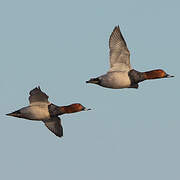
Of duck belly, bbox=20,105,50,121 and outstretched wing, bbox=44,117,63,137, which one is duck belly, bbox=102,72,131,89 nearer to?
duck belly, bbox=20,105,50,121

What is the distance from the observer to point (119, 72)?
44.5 meters

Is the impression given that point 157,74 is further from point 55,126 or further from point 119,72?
point 55,126

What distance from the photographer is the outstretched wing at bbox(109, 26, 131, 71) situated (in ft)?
146

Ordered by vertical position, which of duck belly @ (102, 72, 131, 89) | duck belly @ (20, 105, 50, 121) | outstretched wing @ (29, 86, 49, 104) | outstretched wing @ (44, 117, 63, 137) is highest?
duck belly @ (102, 72, 131, 89)

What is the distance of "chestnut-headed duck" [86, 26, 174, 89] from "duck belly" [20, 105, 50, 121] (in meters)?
2.59

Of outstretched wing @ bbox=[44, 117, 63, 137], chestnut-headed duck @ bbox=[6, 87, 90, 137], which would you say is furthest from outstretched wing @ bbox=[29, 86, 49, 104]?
outstretched wing @ bbox=[44, 117, 63, 137]

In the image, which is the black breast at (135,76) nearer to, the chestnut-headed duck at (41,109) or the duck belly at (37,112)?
the chestnut-headed duck at (41,109)

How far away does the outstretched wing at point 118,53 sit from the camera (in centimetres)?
4462

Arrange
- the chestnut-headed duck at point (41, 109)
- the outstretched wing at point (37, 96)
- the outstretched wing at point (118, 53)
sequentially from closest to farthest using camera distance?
1. the outstretched wing at point (37, 96)
2. the chestnut-headed duck at point (41, 109)
3. the outstretched wing at point (118, 53)

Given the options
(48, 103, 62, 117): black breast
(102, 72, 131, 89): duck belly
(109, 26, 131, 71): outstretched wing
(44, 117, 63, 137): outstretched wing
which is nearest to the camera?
(102, 72, 131, 89): duck belly

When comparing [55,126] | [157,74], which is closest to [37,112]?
[55,126]

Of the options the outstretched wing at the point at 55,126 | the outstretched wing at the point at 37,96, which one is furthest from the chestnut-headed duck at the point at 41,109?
the outstretched wing at the point at 55,126

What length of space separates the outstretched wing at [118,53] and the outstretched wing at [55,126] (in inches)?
156

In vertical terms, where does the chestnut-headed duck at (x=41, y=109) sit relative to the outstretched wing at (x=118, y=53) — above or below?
below
